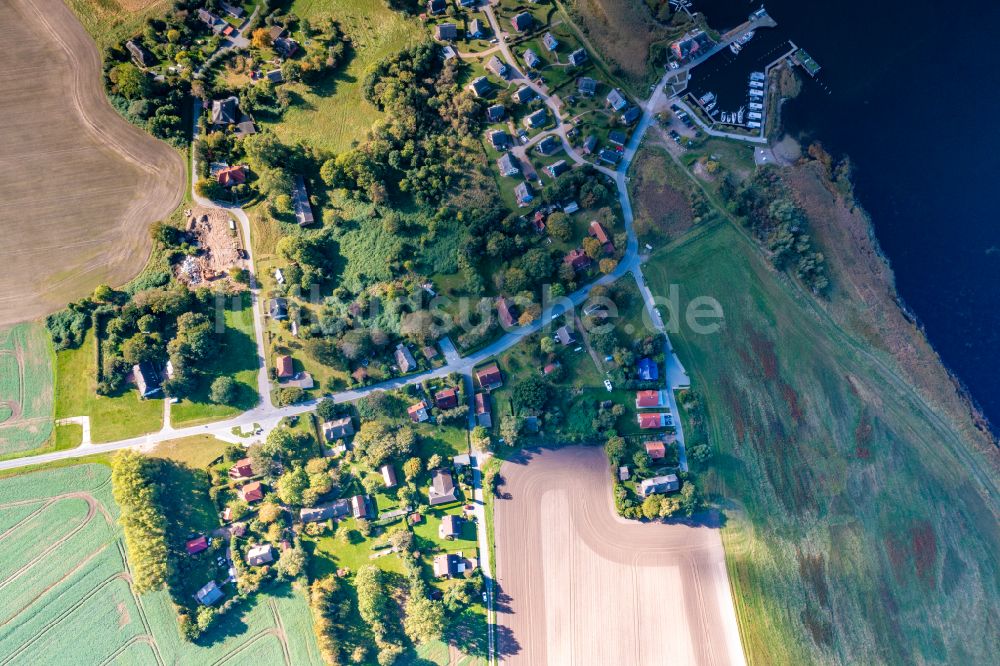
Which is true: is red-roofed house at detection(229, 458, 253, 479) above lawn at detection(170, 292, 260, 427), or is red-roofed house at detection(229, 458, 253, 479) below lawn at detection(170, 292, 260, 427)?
below

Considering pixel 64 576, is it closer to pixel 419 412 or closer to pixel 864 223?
pixel 419 412

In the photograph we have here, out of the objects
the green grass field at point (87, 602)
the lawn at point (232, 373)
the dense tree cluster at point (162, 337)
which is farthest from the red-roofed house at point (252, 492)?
the dense tree cluster at point (162, 337)

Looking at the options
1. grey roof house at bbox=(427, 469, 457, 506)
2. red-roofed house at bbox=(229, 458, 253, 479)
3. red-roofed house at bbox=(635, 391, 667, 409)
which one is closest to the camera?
grey roof house at bbox=(427, 469, 457, 506)

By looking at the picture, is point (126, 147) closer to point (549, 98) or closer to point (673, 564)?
point (549, 98)

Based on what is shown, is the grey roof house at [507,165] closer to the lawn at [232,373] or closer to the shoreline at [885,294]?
the shoreline at [885,294]

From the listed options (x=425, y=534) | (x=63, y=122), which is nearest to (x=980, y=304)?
(x=425, y=534)

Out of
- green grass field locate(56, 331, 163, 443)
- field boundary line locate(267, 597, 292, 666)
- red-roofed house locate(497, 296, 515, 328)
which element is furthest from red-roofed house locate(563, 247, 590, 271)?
field boundary line locate(267, 597, 292, 666)

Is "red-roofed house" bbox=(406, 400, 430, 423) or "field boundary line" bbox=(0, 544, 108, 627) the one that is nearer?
"field boundary line" bbox=(0, 544, 108, 627)

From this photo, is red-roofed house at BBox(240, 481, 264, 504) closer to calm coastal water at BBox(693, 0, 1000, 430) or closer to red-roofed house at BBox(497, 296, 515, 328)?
red-roofed house at BBox(497, 296, 515, 328)
